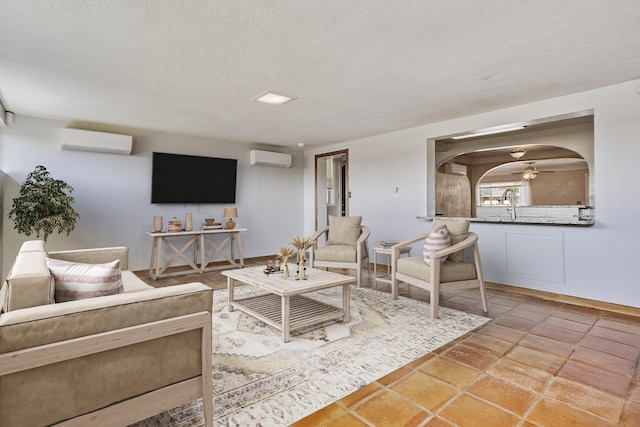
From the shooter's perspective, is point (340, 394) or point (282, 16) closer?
point (340, 394)

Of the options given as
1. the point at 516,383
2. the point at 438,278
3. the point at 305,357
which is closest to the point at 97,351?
the point at 305,357

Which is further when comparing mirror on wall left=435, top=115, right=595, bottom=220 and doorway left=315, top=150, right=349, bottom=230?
doorway left=315, top=150, right=349, bottom=230

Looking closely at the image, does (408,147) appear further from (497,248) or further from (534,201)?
(534,201)

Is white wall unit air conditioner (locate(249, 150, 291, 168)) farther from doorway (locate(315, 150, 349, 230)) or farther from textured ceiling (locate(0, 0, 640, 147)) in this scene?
textured ceiling (locate(0, 0, 640, 147))

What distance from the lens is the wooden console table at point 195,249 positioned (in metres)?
4.88

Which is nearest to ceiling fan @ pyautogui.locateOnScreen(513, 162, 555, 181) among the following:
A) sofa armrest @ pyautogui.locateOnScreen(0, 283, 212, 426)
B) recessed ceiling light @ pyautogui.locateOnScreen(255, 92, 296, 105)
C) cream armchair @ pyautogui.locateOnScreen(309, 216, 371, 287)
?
cream armchair @ pyautogui.locateOnScreen(309, 216, 371, 287)

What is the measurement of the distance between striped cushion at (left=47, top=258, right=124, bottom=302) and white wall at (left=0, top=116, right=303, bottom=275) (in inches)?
149

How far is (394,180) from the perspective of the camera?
5.40 meters

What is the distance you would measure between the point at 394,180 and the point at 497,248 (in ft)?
6.16

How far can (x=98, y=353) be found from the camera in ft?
4.01

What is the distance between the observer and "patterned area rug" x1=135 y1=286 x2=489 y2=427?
1.67 meters

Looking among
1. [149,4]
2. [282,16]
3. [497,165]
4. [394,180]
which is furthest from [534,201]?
[149,4]

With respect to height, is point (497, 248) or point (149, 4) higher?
point (149, 4)

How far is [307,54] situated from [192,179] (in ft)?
12.3
